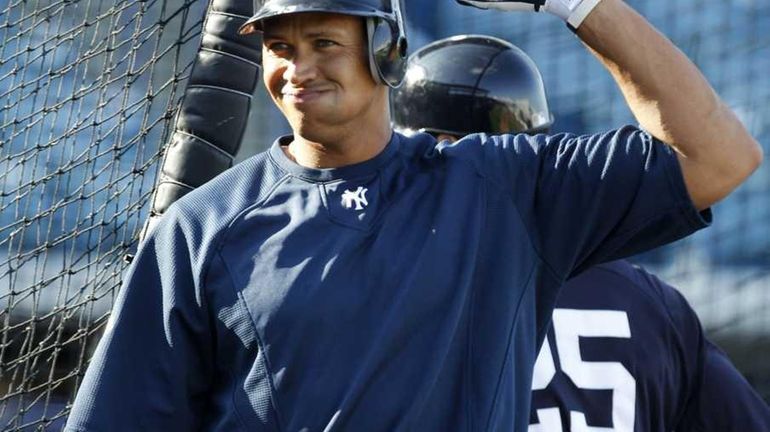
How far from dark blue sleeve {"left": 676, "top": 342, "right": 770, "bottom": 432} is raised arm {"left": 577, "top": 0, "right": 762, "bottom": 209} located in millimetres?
935

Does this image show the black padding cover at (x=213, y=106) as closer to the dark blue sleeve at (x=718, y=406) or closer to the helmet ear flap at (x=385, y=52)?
the helmet ear flap at (x=385, y=52)

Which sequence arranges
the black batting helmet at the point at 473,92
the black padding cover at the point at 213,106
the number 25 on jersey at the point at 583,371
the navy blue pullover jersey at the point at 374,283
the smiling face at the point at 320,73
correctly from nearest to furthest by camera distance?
the navy blue pullover jersey at the point at 374,283 < the smiling face at the point at 320,73 < the number 25 on jersey at the point at 583,371 < the black padding cover at the point at 213,106 < the black batting helmet at the point at 473,92

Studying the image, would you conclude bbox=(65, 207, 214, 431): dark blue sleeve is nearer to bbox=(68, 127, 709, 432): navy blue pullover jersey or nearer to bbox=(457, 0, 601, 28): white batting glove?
bbox=(68, 127, 709, 432): navy blue pullover jersey

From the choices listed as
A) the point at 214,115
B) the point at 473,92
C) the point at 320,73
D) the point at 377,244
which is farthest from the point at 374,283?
the point at 473,92

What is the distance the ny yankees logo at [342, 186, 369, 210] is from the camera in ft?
8.10

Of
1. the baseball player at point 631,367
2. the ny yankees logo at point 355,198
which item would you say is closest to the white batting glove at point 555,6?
the ny yankees logo at point 355,198

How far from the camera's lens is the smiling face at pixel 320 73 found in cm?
248

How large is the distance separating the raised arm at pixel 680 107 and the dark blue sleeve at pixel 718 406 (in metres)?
0.93

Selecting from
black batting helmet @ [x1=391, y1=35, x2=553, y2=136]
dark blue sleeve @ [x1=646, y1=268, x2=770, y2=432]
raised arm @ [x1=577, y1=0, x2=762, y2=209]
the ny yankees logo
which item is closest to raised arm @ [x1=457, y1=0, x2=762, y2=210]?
raised arm @ [x1=577, y1=0, x2=762, y2=209]

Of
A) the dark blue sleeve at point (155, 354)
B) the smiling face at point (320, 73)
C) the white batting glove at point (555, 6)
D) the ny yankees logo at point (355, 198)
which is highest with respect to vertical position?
the white batting glove at point (555, 6)

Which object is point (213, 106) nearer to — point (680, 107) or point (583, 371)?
point (583, 371)

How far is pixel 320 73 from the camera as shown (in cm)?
248

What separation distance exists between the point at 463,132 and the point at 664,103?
1.27 m

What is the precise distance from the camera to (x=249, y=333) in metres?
2.41
